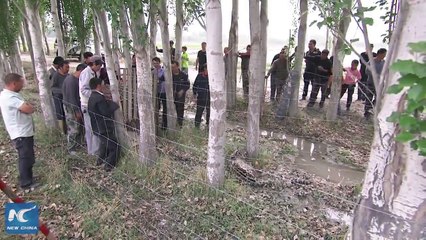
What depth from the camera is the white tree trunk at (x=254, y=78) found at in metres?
5.63

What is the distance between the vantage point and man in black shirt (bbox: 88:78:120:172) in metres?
5.33

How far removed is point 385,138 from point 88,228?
361cm

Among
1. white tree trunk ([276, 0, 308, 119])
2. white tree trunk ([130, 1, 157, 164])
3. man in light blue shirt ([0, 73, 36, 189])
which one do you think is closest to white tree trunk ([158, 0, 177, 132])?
white tree trunk ([130, 1, 157, 164])

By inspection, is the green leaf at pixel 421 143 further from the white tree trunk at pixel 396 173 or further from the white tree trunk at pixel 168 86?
the white tree trunk at pixel 168 86

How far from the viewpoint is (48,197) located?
4.75 meters

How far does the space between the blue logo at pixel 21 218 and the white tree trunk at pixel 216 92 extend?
7.68ft

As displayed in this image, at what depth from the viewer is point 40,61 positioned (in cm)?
647

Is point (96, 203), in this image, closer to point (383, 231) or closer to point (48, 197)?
point (48, 197)

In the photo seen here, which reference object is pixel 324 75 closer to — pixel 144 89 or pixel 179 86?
pixel 179 86

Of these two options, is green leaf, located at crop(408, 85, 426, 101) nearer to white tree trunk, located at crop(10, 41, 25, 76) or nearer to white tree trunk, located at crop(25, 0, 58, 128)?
white tree trunk, located at crop(25, 0, 58, 128)

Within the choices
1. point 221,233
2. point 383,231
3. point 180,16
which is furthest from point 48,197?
point 180,16

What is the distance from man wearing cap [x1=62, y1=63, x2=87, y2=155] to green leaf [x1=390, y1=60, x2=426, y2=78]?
5768mm

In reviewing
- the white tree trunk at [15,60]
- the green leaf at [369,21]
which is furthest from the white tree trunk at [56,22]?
the green leaf at [369,21]

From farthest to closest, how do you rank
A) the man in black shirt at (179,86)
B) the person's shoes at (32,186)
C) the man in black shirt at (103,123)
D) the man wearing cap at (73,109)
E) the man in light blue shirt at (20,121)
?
the man in black shirt at (179,86) → the man wearing cap at (73,109) → the man in black shirt at (103,123) → the person's shoes at (32,186) → the man in light blue shirt at (20,121)
